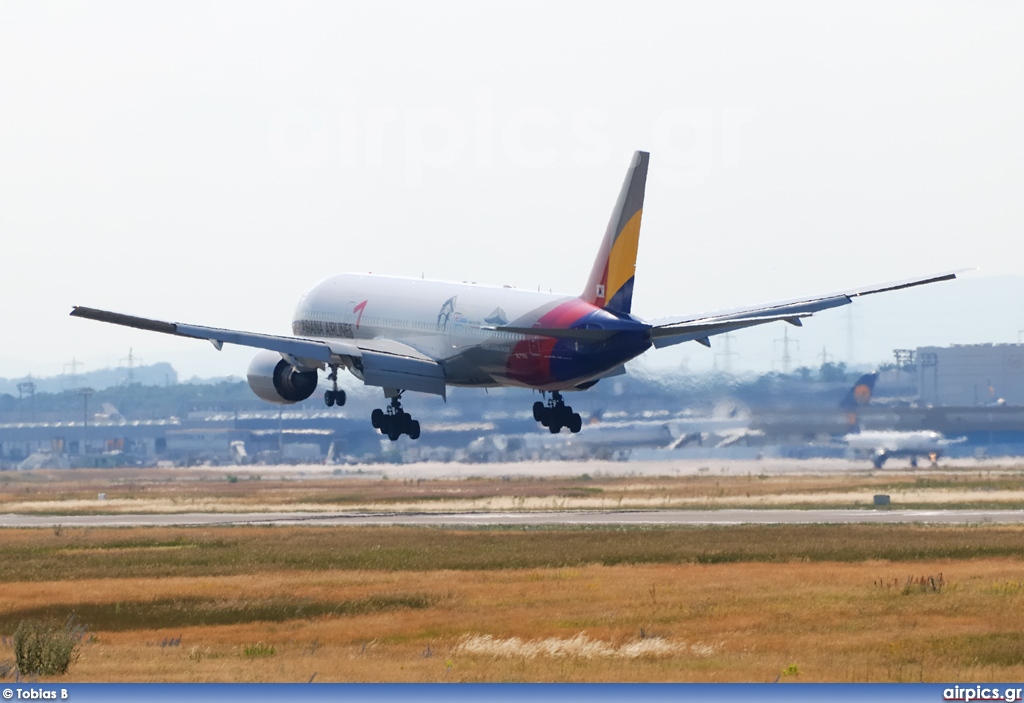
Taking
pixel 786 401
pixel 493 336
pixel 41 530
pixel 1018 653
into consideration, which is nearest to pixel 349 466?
pixel 786 401

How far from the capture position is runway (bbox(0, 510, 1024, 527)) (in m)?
69.9

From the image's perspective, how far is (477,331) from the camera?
63.5 m

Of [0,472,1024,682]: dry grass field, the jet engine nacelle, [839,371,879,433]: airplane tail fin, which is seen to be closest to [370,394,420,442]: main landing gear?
the jet engine nacelle

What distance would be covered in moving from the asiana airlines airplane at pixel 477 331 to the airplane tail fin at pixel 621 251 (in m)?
0.03

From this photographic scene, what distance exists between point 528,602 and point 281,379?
2670cm

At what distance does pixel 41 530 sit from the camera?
7212 cm

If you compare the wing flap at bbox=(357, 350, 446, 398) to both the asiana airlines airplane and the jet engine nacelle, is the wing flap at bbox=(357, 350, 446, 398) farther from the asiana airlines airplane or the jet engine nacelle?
the jet engine nacelle

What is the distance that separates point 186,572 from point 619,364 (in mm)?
16271

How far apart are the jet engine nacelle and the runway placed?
19.0ft

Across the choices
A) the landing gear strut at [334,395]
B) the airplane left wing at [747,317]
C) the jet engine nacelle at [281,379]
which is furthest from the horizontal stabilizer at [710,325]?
the jet engine nacelle at [281,379]

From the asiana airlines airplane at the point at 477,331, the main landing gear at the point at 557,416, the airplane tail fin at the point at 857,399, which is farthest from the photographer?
the airplane tail fin at the point at 857,399

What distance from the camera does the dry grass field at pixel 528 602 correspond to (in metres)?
34.7

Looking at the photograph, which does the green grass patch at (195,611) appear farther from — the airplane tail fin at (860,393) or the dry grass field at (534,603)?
the airplane tail fin at (860,393)

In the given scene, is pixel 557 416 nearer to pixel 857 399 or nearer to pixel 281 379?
pixel 281 379
